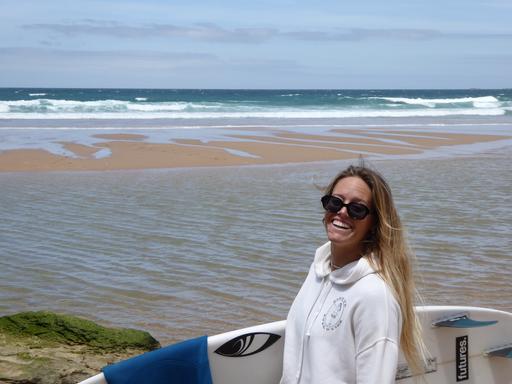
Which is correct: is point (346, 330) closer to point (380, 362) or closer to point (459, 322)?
point (380, 362)

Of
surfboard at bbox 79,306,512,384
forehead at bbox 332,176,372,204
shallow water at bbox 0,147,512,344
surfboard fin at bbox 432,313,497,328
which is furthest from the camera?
shallow water at bbox 0,147,512,344

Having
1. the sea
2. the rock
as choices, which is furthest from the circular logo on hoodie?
the rock

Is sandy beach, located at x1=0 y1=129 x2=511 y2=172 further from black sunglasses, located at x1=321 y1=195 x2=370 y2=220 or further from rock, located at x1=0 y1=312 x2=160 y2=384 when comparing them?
black sunglasses, located at x1=321 y1=195 x2=370 y2=220

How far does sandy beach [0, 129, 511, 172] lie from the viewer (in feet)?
50.0

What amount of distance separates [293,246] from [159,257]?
121cm

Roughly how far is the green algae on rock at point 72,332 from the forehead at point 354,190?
2049 millimetres

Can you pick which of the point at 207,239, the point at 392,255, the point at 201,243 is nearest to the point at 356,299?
the point at 392,255

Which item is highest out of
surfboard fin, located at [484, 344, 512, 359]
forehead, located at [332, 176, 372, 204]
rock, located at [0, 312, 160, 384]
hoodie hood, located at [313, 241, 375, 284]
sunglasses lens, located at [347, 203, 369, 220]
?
forehead, located at [332, 176, 372, 204]

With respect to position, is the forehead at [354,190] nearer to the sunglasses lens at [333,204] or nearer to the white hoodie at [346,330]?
the sunglasses lens at [333,204]

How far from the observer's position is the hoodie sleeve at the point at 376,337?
98.0 inches

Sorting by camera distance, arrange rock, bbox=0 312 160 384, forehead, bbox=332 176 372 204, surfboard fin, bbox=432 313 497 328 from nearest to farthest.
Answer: forehead, bbox=332 176 372 204
surfboard fin, bbox=432 313 497 328
rock, bbox=0 312 160 384

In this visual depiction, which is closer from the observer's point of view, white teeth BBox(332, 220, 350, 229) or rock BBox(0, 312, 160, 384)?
white teeth BBox(332, 220, 350, 229)

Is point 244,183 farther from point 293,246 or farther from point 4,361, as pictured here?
point 4,361

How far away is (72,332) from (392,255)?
2.35 m
